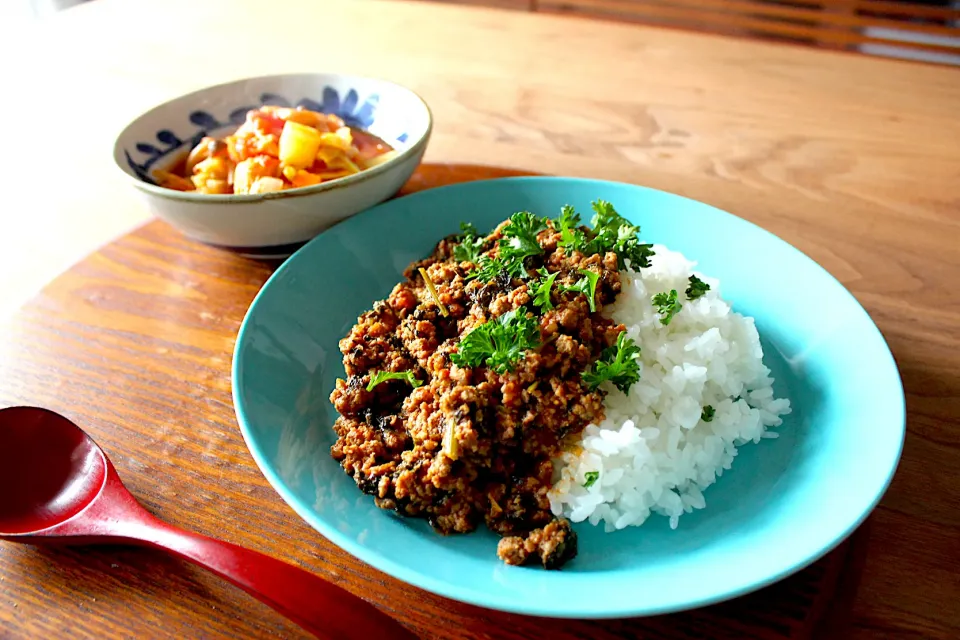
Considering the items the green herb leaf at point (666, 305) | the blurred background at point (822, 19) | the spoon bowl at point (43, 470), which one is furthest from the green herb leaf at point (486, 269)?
the blurred background at point (822, 19)

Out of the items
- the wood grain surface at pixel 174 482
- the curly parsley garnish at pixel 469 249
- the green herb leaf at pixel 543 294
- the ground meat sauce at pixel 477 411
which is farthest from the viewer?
the curly parsley garnish at pixel 469 249

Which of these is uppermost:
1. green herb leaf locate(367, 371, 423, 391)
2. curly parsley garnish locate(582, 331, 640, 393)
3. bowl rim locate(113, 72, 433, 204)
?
bowl rim locate(113, 72, 433, 204)

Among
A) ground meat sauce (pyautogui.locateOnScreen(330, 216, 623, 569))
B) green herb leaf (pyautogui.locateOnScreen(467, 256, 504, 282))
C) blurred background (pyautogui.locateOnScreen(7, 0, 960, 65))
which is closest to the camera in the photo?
ground meat sauce (pyautogui.locateOnScreen(330, 216, 623, 569))

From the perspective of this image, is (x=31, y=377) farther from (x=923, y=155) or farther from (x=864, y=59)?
(x=864, y=59)

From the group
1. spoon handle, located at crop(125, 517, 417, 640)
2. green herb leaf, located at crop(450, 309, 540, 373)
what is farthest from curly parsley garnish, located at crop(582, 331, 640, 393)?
spoon handle, located at crop(125, 517, 417, 640)

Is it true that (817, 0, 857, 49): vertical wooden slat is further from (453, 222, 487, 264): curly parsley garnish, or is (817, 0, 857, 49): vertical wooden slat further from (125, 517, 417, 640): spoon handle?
(125, 517, 417, 640): spoon handle

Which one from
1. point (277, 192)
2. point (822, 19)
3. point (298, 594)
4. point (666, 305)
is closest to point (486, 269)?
point (666, 305)

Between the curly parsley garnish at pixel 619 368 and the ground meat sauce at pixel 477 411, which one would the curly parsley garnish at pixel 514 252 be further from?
the curly parsley garnish at pixel 619 368

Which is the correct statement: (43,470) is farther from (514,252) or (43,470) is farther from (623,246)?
(623,246)
